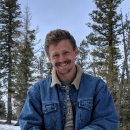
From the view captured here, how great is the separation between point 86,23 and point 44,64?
743 cm

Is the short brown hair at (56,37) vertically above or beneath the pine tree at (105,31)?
beneath

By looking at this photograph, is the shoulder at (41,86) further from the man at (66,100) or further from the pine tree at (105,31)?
the pine tree at (105,31)

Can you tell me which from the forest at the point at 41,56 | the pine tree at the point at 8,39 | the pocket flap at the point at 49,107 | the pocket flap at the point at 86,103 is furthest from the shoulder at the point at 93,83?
the pine tree at the point at 8,39

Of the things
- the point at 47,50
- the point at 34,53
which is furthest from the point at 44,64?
the point at 47,50

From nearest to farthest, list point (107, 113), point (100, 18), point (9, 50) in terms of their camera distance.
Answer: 1. point (107, 113)
2. point (100, 18)
3. point (9, 50)

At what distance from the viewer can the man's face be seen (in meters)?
2.27

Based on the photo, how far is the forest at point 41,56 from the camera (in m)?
16.8

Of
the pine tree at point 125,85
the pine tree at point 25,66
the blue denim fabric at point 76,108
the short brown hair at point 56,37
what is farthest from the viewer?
the pine tree at point 25,66

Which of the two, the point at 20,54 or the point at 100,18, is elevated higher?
the point at 100,18

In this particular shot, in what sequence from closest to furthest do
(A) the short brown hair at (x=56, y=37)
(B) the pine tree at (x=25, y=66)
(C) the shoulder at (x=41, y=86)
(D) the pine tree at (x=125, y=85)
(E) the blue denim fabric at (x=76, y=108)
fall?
(E) the blue denim fabric at (x=76, y=108), (A) the short brown hair at (x=56, y=37), (C) the shoulder at (x=41, y=86), (D) the pine tree at (x=125, y=85), (B) the pine tree at (x=25, y=66)

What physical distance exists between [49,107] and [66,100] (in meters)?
0.19

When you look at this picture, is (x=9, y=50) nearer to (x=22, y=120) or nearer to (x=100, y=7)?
(x=100, y=7)

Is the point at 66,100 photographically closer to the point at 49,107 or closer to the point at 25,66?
the point at 49,107

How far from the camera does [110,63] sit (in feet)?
55.1
